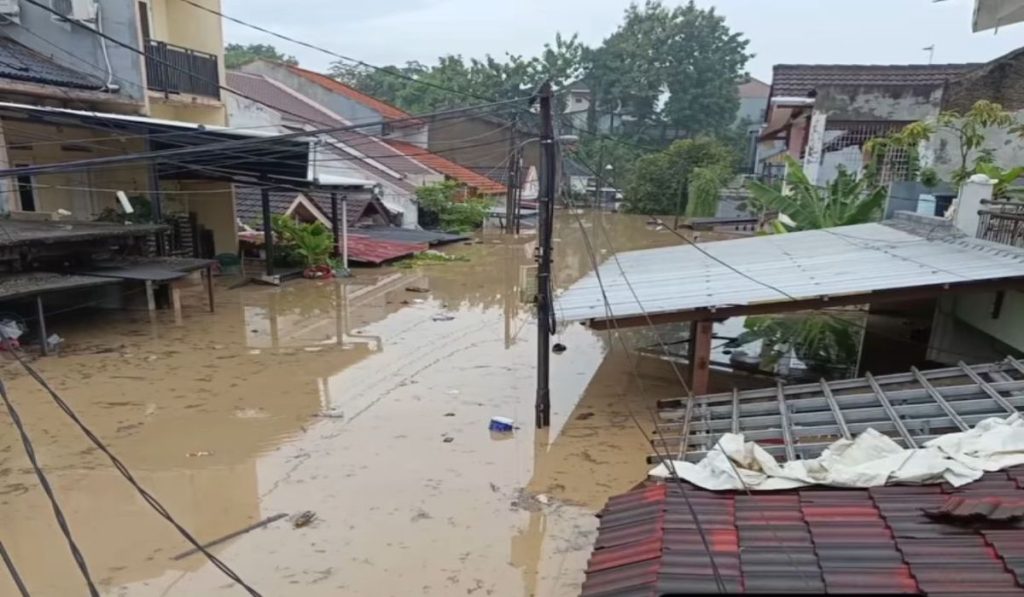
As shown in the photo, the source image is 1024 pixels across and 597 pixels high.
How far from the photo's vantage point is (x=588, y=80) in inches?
2261

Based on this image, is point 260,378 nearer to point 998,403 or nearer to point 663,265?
point 663,265

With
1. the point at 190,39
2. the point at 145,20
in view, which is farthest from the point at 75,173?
the point at 190,39

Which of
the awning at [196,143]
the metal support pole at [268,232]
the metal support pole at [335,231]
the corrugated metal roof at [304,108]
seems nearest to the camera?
the awning at [196,143]

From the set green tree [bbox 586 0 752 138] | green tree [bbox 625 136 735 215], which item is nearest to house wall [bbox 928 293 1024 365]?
green tree [bbox 625 136 735 215]

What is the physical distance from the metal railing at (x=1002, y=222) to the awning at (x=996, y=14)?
3.43 meters

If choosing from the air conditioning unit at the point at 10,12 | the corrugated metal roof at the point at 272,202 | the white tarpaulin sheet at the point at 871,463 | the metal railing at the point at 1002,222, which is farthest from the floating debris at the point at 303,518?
the corrugated metal roof at the point at 272,202

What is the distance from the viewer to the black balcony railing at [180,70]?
49.0ft

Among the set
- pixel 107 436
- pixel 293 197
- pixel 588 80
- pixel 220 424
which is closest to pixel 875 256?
pixel 220 424

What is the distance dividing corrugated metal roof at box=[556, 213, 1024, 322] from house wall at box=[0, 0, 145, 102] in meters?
11.7

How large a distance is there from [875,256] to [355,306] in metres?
11.0

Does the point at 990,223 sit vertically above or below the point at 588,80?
below

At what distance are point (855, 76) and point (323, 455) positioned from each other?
71.3 ft

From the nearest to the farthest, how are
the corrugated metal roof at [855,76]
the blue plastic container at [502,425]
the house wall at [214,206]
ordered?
the blue plastic container at [502,425] < the house wall at [214,206] < the corrugated metal roof at [855,76]

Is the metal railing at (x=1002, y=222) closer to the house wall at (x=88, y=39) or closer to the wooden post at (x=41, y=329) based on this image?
the wooden post at (x=41, y=329)
